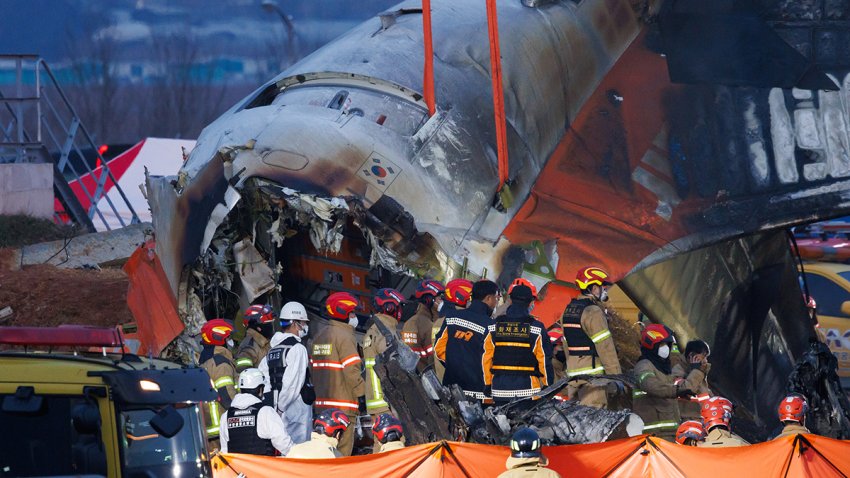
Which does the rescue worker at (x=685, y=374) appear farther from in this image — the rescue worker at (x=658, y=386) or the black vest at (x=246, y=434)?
the black vest at (x=246, y=434)

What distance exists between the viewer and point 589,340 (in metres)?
11.6

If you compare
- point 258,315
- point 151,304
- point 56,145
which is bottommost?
point 258,315

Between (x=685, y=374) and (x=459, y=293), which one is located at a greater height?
(x=459, y=293)

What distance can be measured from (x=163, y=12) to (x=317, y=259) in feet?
A: 40.1

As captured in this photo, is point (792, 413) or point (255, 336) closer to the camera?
point (792, 413)

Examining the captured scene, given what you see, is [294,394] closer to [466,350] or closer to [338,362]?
[338,362]

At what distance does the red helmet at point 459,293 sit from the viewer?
38.9 ft

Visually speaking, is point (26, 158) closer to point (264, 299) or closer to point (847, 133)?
point (264, 299)

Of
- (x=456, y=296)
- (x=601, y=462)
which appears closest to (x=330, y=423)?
(x=601, y=462)

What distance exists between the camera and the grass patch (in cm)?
1892

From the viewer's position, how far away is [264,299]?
44.5 ft

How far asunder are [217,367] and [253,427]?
1.84 metres

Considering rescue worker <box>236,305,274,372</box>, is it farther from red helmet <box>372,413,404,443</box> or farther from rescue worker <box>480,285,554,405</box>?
red helmet <box>372,413,404,443</box>

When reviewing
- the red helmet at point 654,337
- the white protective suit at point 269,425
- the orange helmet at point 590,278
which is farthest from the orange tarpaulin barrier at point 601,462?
the red helmet at point 654,337
